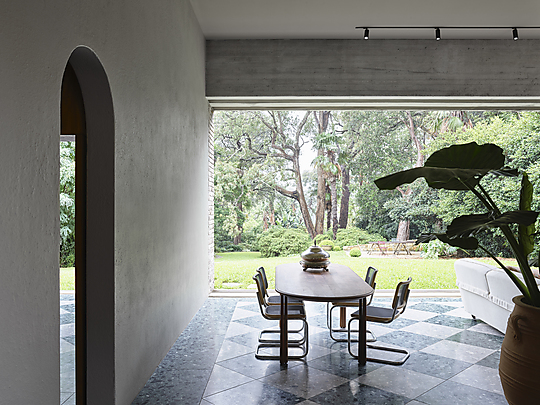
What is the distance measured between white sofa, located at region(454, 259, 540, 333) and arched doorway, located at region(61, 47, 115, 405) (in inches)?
142

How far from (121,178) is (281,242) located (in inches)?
338

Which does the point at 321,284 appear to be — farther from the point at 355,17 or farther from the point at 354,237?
the point at 354,237

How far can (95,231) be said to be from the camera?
2.56 metres

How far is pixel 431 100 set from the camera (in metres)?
6.16

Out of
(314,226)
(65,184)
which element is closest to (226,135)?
(314,226)

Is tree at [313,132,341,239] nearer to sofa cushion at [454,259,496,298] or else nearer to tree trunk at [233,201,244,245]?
tree trunk at [233,201,244,245]

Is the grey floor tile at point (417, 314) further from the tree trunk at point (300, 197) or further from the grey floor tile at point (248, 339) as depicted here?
the tree trunk at point (300, 197)

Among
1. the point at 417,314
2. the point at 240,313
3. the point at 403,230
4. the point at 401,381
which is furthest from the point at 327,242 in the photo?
the point at 401,381

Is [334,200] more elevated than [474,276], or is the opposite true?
[334,200]

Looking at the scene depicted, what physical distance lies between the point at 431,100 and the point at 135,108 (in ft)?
15.5

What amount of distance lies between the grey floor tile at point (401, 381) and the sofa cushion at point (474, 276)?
1681 mm

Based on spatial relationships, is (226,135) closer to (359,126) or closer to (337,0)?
(359,126)

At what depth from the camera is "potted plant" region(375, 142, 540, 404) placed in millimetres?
2295

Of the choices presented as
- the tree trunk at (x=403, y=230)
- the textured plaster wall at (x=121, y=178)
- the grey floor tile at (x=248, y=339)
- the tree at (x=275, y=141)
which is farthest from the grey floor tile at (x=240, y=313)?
the tree trunk at (x=403, y=230)
